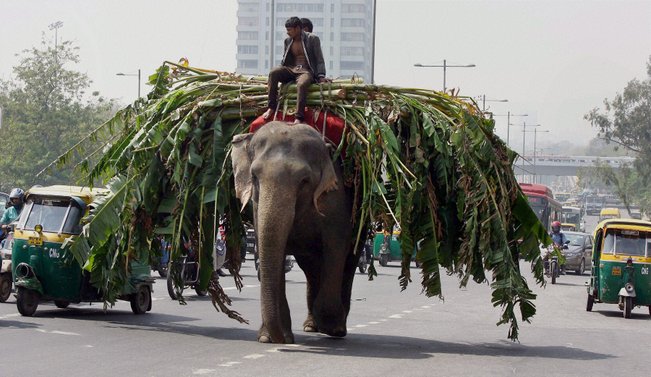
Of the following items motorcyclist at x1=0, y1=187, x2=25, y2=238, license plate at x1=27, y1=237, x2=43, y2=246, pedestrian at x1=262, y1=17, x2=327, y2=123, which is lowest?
license plate at x1=27, y1=237, x2=43, y2=246

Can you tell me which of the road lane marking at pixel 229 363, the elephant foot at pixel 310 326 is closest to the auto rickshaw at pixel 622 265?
the elephant foot at pixel 310 326

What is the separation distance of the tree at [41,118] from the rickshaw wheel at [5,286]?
48.4 m

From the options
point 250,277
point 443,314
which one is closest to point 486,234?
point 443,314

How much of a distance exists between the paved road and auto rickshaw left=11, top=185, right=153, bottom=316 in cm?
35

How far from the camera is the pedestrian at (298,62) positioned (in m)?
15.6

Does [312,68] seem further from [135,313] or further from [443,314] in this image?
[443,314]

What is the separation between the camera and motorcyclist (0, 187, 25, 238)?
22.1 meters

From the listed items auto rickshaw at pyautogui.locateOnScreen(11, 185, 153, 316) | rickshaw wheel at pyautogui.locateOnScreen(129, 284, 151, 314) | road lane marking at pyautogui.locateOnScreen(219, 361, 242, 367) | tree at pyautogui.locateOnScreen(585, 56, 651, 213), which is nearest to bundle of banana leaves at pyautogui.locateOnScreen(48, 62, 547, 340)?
auto rickshaw at pyautogui.locateOnScreen(11, 185, 153, 316)

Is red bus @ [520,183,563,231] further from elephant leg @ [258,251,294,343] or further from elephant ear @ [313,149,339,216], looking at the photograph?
elephant leg @ [258,251,294,343]

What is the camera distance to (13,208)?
2311cm

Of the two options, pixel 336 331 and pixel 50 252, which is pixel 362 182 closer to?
pixel 336 331

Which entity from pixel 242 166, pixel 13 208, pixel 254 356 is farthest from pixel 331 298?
pixel 13 208

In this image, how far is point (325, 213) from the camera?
49.9 ft

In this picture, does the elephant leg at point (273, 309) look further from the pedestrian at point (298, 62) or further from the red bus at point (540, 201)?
the red bus at point (540, 201)
